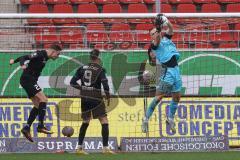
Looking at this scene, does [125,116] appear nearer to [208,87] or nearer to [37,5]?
[208,87]

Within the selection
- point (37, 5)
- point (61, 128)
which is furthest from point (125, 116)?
point (37, 5)

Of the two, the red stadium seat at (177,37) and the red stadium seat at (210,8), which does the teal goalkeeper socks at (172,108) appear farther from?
the red stadium seat at (210,8)

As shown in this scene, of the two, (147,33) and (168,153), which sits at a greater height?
(147,33)

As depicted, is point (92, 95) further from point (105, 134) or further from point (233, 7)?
point (233, 7)

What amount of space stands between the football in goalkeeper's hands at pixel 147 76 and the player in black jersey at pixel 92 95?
5.20 feet

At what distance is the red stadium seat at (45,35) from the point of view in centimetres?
1546

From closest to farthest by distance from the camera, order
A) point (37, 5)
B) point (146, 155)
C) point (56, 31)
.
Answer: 1. point (146, 155)
2. point (56, 31)
3. point (37, 5)

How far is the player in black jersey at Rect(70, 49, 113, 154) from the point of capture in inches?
546

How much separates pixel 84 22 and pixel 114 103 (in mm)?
2033

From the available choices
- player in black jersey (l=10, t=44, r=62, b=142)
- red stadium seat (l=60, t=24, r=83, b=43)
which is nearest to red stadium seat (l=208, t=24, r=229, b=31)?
red stadium seat (l=60, t=24, r=83, b=43)

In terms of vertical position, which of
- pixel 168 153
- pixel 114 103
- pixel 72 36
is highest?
pixel 72 36

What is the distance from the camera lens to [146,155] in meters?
13.5

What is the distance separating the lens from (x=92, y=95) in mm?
13945

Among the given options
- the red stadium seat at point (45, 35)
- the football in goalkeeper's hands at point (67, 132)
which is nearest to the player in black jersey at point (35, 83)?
the football in goalkeeper's hands at point (67, 132)
